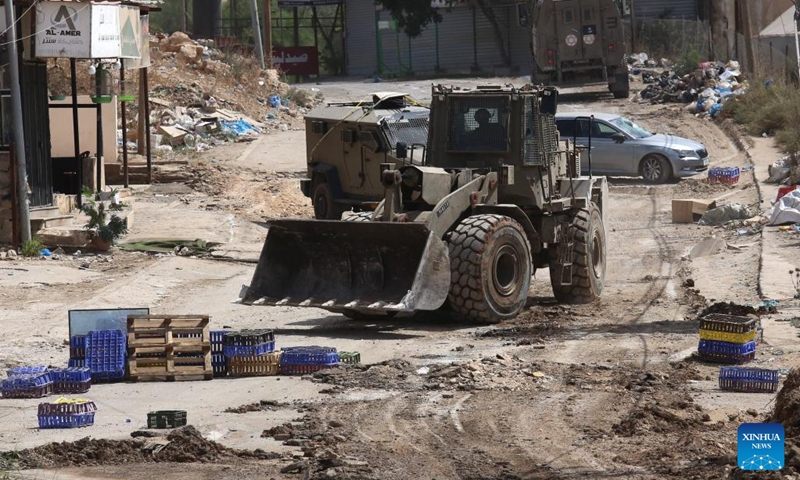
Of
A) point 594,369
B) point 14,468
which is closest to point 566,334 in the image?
point 594,369

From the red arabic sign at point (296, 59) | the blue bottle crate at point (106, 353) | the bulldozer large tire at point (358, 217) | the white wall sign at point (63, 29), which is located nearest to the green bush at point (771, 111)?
the white wall sign at point (63, 29)

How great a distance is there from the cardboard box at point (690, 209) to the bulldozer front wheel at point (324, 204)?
6357 millimetres

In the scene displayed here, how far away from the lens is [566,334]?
13.6m

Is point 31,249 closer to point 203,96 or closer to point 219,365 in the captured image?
point 219,365

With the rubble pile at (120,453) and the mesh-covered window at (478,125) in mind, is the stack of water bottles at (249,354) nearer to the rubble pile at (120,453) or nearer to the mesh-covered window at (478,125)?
the rubble pile at (120,453)

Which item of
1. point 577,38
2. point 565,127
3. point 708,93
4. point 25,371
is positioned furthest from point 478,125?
point 708,93

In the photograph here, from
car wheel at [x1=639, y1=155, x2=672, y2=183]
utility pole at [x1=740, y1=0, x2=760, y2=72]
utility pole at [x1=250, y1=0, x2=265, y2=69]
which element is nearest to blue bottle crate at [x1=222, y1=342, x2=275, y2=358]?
car wheel at [x1=639, y1=155, x2=672, y2=183]

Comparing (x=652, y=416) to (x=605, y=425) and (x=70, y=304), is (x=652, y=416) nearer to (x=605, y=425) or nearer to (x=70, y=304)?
(x=605, y=425)

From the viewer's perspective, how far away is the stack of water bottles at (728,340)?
11.5m

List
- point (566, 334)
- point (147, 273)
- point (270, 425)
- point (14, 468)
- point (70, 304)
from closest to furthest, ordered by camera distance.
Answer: point (14, 468)
point (270, 425)
point (566, 334)
point (70, 304)
point (147, 273)

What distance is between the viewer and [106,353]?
11.7 m

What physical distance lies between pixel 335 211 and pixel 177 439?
12692 mm

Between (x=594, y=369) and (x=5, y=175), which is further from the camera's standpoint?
(x=5, y=175)

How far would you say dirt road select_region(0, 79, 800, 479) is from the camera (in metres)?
8.45
